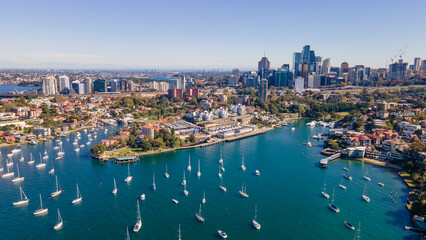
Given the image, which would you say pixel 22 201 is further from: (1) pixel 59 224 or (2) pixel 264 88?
(2) pixel 264 88

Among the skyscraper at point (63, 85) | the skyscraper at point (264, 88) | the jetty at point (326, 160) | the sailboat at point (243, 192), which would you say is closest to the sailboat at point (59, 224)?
the sailboat at point (243, 192)

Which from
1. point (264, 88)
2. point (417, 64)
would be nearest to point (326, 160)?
point (264, 88)

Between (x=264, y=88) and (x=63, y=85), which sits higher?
(x=264, y=88)

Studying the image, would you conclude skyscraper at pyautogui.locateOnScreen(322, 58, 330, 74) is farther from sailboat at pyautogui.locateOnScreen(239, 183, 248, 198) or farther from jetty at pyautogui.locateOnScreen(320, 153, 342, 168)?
sailboat at pyautogui.locateOnScreen(239, 183, 248, 198)

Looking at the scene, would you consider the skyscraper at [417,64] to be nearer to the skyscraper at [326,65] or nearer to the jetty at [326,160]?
the skyscraper at [326,65]

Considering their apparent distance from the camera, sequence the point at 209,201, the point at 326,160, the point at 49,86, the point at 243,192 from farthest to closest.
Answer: the point at 49,86, the point at 326,160, the point at 243,192, the point at 209,201

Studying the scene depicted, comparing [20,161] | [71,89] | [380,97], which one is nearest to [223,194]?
[20,161]

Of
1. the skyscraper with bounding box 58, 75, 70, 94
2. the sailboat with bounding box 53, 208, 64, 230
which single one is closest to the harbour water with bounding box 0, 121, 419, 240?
the sailboat with bounding box 53, 208, 64, 230

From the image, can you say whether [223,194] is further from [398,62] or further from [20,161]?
[398,62]
